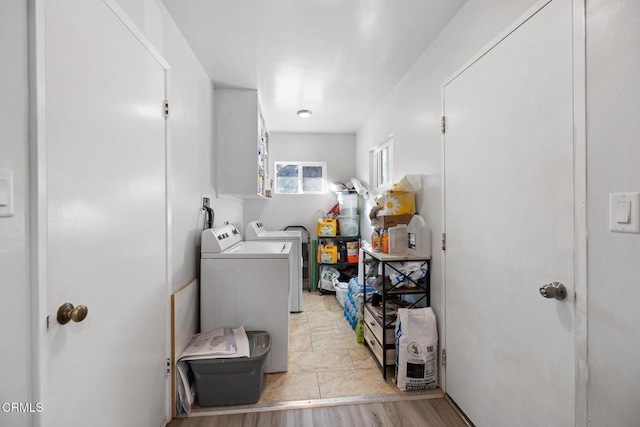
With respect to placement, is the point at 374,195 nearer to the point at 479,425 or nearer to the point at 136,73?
the point at 479,425

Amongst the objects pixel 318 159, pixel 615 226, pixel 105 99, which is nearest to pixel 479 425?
pixel 615 226

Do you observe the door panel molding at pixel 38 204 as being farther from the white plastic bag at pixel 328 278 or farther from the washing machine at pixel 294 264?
the white plastic bag at pixel 328 278

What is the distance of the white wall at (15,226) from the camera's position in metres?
0.69

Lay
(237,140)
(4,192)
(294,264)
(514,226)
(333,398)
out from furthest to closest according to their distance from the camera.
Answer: (294,264)
(237,140)
(333,398)
(514,226)
(4,192)

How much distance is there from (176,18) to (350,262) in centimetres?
323

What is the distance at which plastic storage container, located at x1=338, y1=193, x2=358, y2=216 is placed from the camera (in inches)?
155

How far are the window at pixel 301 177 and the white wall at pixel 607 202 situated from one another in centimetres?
350

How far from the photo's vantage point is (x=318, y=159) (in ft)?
13.9

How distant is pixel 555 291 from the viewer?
38.4 inches

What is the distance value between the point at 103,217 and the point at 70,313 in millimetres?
354

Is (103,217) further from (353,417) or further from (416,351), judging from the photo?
(416,351)

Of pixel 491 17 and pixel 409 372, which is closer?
pixel 491 17

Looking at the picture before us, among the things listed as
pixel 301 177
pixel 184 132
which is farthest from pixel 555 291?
pixel 301 177

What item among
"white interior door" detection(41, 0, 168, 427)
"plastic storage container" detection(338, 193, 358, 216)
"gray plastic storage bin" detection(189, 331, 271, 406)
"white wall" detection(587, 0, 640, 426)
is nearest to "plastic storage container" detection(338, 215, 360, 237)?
"plastic storage container" detection(338, 193, 358, 216)
